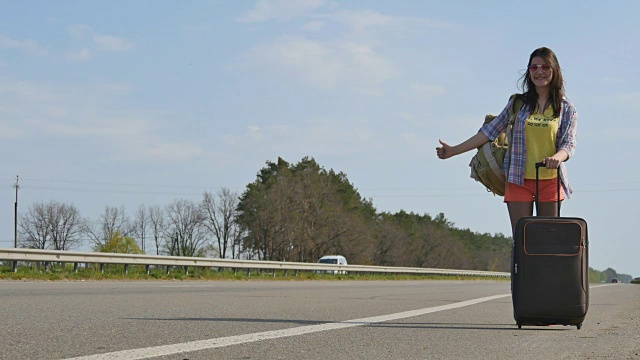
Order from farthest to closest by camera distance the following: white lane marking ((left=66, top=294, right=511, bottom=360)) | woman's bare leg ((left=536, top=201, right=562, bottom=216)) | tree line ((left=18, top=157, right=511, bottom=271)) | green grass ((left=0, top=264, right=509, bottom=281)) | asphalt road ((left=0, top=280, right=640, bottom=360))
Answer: tree line ((left=18, top=157, right=511, bottom=271)) < green grass ((left=0, top=264, right=509, bottom=281)) < woman's bare leg ((left=536, top=201, right=562, bottom=216)) < asphalt road ((left=0, top=280, right=640, bottom=360)) < white lane marking ((left=66, top=294, right=511, bottom=360))

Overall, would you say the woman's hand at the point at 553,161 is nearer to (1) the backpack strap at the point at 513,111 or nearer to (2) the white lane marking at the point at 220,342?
(1) the backpack strap at the point at 513,111

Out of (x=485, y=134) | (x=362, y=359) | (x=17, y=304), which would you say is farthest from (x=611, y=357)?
(x=17, y=304)

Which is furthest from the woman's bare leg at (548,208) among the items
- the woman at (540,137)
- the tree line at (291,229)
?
the tree line at (291,229)

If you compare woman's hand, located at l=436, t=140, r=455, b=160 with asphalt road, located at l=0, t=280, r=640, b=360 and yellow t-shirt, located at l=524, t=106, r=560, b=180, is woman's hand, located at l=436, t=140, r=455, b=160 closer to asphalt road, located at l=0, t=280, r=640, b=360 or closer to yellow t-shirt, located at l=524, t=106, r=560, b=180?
yellow t-shirt, located at l=524, t=106, r=560, b=180

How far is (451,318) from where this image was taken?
26.6 ft

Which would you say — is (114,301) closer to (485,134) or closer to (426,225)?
(485,134)

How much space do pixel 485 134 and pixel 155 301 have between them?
176 inches

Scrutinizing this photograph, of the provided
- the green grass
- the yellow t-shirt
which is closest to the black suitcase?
the yellow t-shirt

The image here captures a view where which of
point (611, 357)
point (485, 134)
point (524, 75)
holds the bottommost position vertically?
point (611, 357)

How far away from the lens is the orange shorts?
6672mm

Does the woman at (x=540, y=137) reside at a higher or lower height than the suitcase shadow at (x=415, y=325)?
higher

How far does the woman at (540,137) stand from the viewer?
6.67 metres

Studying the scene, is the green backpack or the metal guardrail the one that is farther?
the metal guardrail

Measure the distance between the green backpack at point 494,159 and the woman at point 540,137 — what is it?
8cm
